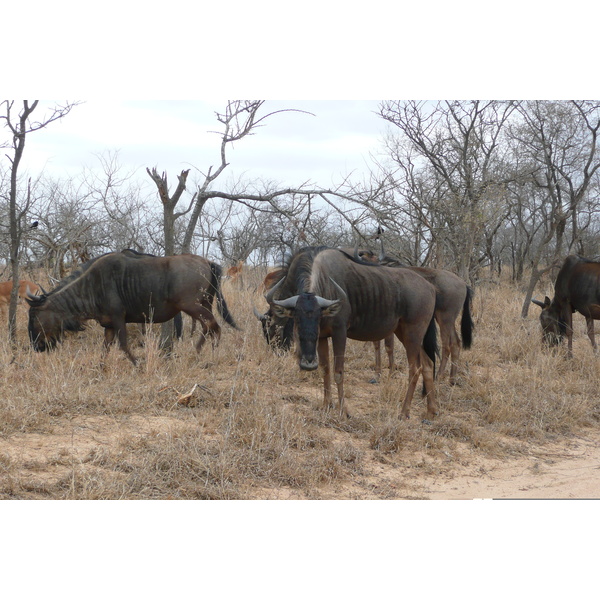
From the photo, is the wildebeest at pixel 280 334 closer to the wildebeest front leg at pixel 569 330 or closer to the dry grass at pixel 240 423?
the dry grass at pixel 240 423

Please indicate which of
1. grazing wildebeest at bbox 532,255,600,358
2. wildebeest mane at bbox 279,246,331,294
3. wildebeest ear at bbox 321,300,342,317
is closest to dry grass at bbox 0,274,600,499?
wildebeest ear at bbox 321,300,342,317

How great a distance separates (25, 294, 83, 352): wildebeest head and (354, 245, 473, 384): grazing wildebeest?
3.31m

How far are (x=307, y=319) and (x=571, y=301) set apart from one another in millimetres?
5760

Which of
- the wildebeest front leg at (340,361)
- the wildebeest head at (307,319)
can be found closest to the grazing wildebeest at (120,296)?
the wildebeest front leg at (340,361)

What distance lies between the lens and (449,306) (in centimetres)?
710

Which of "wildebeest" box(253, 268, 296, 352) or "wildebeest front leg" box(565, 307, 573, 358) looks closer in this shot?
"wildebeest" box(253, 268, 296, 352)

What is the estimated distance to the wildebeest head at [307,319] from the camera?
16.4ft

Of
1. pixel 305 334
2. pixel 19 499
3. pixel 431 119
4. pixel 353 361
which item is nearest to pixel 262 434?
pixel 305 334

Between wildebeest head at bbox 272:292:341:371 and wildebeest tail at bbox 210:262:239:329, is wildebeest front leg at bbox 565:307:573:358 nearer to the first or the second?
wildebeest tail at bbox 210:262:239:329

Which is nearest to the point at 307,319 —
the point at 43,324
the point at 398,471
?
the point at 398,471

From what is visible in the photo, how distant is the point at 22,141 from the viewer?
23.9ft

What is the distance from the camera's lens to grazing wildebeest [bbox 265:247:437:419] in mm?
5625

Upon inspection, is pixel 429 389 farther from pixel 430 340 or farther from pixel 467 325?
pixel 467 325

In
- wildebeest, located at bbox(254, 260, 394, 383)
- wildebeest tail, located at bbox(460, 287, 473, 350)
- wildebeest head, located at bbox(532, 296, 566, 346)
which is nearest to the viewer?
wildebeest, located at bbox(254, 260, 394, 383)
